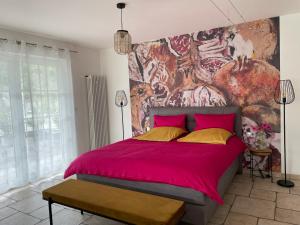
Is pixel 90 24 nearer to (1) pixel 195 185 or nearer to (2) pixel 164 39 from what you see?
(2) pixel 164 39

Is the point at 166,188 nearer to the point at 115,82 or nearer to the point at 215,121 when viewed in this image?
the point at 215,121

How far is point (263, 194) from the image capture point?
2.93m

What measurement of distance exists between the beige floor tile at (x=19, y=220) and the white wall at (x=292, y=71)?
358 centimetres

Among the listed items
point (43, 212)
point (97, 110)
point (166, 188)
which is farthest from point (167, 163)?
point (97, 110)

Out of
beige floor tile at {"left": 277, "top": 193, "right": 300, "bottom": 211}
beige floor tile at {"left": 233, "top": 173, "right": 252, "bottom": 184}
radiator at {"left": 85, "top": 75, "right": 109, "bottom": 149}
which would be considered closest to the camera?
beige floor tile at {"left": 277, "top": 193, "right": 300, "bottom": 211}

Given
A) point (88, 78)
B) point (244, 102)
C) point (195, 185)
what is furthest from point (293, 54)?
point (88, 78)

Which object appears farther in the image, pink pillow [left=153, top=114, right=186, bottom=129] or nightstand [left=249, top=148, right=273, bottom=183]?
pink pillow [left=153, top=114, right=186, bottom=129]

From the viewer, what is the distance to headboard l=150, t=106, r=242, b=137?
144 inches

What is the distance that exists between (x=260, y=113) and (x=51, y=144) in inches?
139

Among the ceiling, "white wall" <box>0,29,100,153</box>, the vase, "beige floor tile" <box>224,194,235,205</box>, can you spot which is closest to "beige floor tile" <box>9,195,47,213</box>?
"white wall" <box>0,29,100,153</box>

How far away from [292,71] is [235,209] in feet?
7.10

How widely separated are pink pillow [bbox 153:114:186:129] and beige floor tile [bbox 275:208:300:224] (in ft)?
6.19

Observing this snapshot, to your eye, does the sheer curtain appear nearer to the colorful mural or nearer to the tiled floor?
the tiled floor

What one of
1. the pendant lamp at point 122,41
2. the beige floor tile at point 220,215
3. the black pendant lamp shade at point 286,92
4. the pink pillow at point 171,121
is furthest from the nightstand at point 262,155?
the pendant lamp at point 122,41
